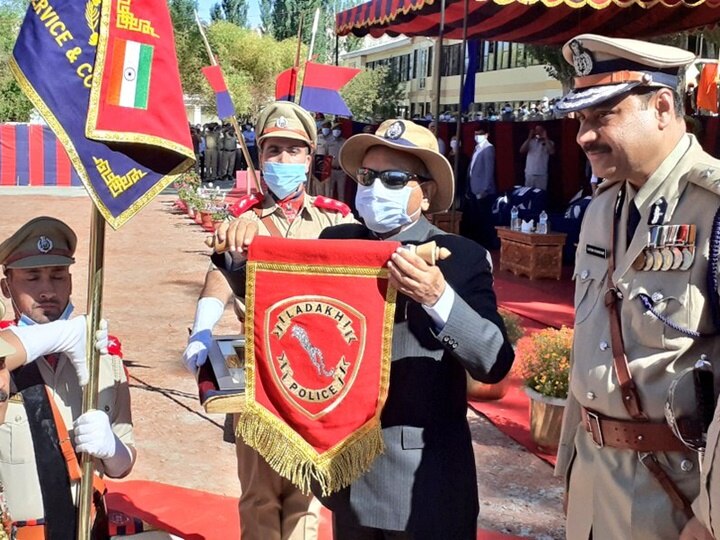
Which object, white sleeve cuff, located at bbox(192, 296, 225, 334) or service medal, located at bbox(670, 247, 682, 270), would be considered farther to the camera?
white sleeve cuff, located at bbox(192, 296, 225, 334)

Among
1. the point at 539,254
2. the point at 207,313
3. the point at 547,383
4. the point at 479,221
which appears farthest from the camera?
the point at 479,221

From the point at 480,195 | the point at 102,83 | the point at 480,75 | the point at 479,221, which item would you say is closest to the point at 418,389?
the point at 102,83

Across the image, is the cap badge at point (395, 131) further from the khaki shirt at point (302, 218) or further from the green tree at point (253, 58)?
the green tree at point (253, 58)

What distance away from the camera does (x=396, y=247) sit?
2.19 m

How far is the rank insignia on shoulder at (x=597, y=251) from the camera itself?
2.30 m

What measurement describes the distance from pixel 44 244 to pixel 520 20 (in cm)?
1043

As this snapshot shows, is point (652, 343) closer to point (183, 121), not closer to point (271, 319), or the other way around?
point (271, 319)

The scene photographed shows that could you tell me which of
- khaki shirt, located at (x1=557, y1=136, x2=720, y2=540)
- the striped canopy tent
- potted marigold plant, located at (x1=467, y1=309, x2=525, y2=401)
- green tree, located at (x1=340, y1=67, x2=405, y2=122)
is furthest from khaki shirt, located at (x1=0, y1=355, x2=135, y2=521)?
green tree, located at (x1=340, y1=67, x2=405, y2=122)

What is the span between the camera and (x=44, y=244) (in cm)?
267

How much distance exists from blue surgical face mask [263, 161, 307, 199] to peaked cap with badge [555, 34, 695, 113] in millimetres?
1299

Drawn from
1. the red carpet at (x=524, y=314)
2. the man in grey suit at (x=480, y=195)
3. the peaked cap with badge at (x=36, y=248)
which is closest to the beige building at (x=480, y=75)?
the man in grey suit at (x=480, y=195)

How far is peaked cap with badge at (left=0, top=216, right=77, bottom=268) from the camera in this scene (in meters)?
2.64

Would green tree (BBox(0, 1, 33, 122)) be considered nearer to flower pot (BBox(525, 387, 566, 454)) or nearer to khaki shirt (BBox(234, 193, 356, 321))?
flower pot (BBox(525, 387, 566, 454))

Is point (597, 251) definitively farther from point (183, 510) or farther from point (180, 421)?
point (180, 421)
